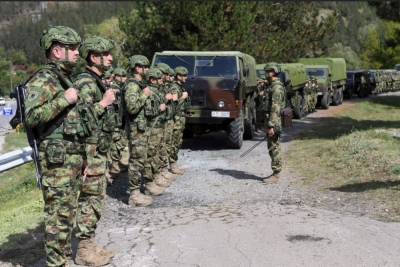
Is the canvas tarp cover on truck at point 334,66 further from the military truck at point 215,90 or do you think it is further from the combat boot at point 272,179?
the combat boot at point 272,179

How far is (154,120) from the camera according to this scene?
771 centimetres

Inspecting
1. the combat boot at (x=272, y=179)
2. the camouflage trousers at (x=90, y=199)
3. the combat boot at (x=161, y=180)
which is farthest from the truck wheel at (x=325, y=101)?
the camouflage trousers at (x=90, y=199)

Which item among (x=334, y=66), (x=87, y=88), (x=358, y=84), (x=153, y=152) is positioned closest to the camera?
(x=87, y=88)

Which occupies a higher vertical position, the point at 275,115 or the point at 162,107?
the point at 162,107

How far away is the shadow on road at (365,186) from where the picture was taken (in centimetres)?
760

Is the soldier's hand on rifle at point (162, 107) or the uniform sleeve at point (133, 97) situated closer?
the uniform sleeve at point (133, 97)

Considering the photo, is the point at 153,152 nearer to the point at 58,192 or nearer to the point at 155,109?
the point at 155,109

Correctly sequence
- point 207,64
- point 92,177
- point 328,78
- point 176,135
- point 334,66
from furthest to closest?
point 334,66 < point 328,78 < point 207,64 < point 176,135 < point 92,177

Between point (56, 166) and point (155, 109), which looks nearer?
point (56, 166)

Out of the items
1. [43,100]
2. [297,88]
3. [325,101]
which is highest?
[43,100]

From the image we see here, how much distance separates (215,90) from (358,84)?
77.1 feet

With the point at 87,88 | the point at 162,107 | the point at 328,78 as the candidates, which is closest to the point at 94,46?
the point at 87,88

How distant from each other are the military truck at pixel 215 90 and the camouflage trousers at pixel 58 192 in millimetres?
7417

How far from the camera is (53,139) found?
4.08m
